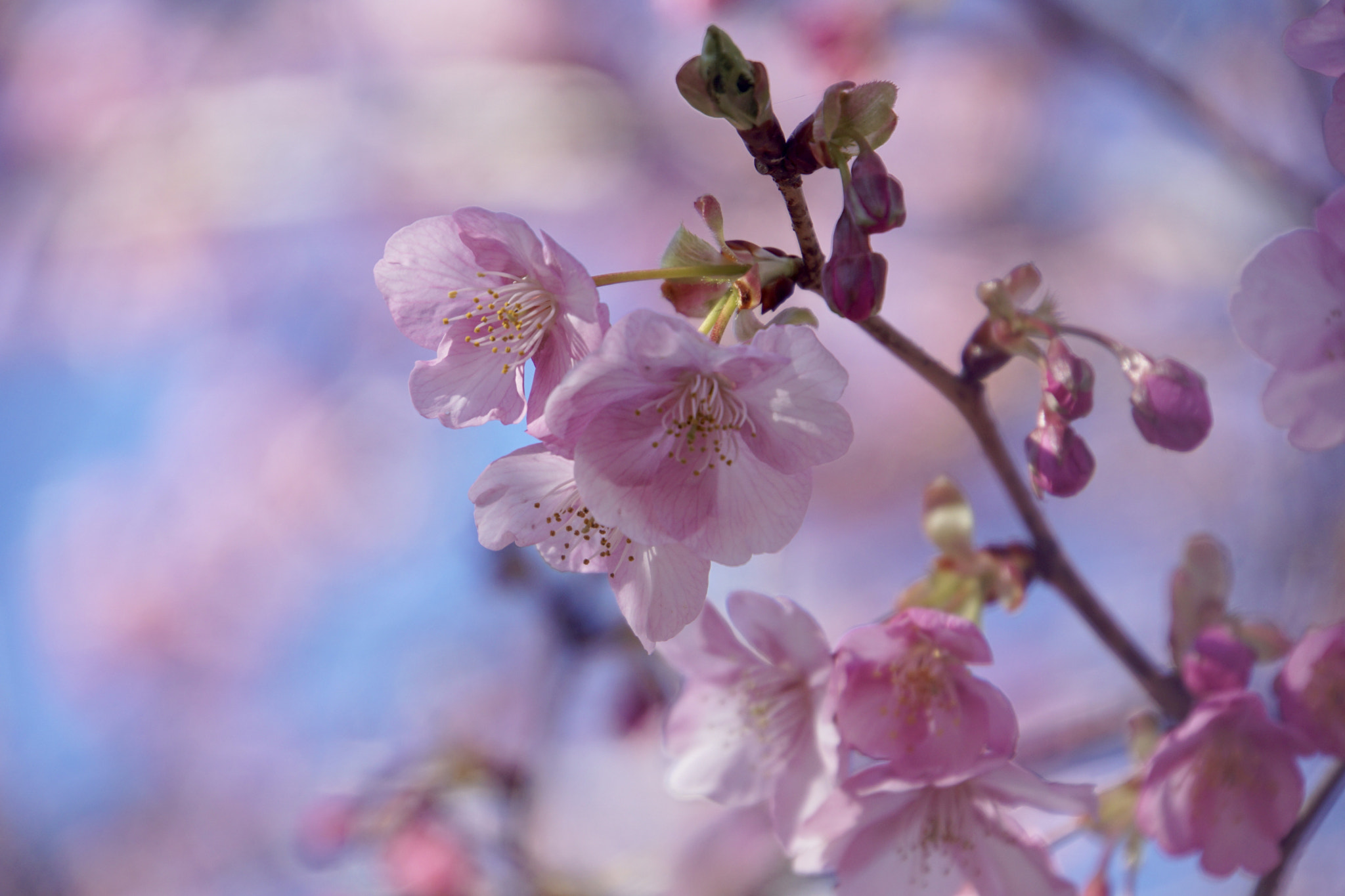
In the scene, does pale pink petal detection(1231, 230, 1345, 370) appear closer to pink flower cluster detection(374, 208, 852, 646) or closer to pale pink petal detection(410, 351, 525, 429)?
pink flower cluster detection(374, 208, 852, 646)

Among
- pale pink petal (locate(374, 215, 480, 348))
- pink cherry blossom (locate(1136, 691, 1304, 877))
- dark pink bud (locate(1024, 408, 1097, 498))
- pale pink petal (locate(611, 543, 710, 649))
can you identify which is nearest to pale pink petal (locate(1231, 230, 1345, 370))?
dark pink bud (locate(1024, 408, 1097, 498))

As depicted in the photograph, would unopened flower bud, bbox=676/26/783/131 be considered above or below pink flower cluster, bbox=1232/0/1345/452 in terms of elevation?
above

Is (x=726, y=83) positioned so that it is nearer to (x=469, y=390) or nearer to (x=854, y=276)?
(x=854, y=276)

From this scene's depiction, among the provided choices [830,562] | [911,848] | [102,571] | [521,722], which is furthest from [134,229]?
[911,848]

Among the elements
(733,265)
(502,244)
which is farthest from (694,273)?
(502,244)

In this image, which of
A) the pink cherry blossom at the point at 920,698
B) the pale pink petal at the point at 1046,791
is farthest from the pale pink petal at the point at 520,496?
the pale pink petal at the point at 1046,791

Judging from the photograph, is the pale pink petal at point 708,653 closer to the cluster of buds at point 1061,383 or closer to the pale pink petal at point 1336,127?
the cluster of buds at point 1061,383
